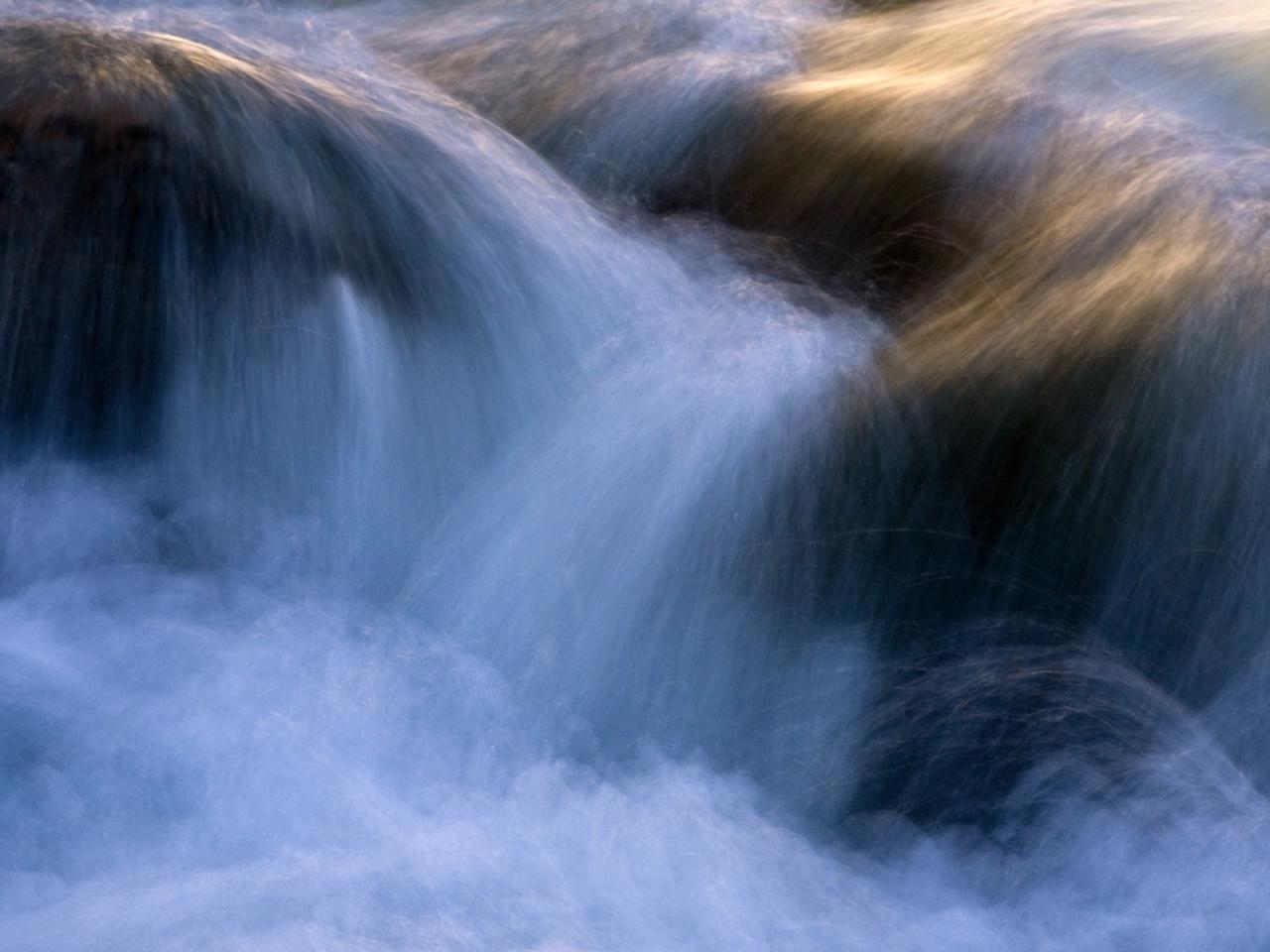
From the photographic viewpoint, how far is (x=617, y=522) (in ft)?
9.70

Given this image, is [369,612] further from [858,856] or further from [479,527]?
[858,856]

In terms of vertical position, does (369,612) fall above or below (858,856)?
above

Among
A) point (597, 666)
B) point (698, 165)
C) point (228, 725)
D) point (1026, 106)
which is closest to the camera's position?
point (228, 725)

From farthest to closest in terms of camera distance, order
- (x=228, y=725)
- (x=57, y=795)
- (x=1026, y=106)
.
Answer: (x=1026, y=106) < (x=228, y=725) < (x=57, y=795)

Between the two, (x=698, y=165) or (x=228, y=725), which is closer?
(x=228, y=725)

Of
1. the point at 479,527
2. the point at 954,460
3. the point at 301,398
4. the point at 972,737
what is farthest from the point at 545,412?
the point at 972,737

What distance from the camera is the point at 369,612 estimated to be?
2.87m

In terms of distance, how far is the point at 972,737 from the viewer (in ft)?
8.57

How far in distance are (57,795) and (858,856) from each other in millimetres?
1406

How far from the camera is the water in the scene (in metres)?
2.38

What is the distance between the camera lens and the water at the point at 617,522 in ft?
7.82

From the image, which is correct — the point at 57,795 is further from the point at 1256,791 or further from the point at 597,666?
the point at 1256,791

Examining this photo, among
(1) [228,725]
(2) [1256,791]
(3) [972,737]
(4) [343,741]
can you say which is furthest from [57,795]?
(2) [1256,791]

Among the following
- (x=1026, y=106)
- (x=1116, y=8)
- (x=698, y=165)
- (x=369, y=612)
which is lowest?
(x=369, y=612)
